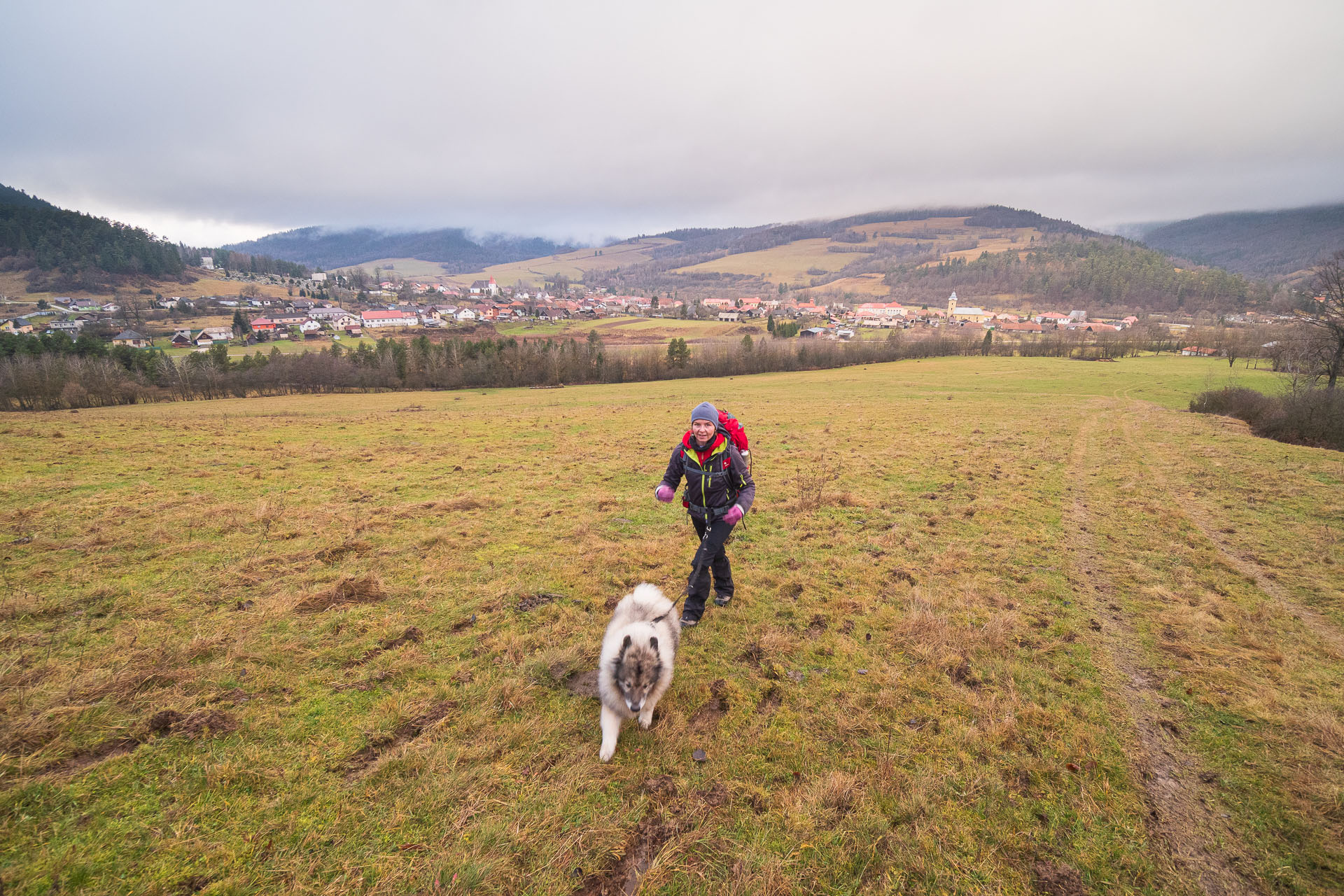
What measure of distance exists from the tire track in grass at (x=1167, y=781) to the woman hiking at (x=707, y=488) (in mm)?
4801

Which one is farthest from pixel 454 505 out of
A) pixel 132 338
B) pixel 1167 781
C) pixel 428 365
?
pixel 132 338

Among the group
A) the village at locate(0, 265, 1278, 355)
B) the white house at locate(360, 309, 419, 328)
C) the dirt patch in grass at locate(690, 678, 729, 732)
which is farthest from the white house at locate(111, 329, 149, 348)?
the dirt patch in grass at locate(690, 678, 729, 732)

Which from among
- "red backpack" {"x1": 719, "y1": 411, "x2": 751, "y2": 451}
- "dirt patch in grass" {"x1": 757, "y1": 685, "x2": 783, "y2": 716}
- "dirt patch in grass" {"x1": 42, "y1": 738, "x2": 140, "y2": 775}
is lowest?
"dirt patch in grass" {"x1": 757, "y1": 685, "x2": 783, "y2": 716}

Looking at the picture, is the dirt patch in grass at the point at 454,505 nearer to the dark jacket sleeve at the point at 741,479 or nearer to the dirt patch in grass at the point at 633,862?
the dark jacket sleeve at the point at 741,479

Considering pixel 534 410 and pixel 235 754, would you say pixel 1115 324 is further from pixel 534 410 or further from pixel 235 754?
pixel 235 754

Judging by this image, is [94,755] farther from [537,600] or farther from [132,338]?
[132,338]

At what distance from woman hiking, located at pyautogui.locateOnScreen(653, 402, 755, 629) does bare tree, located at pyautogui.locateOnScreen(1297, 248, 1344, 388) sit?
3821 centimetres

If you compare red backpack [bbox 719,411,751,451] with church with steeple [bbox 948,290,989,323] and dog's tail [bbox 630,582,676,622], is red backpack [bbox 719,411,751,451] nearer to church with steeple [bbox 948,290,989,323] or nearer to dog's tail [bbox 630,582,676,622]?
dog's tail [bbox 630,582,676,622]

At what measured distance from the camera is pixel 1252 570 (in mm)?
9023

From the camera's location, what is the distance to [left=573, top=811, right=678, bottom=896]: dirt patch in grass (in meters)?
3.65

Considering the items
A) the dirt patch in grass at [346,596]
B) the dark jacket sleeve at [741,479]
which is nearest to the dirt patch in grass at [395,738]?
the dirt patch in grass at [346,596]

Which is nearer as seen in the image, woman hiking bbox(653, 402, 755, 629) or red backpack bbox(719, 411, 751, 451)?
woman hiking bbox(653, 402, 755, 629)

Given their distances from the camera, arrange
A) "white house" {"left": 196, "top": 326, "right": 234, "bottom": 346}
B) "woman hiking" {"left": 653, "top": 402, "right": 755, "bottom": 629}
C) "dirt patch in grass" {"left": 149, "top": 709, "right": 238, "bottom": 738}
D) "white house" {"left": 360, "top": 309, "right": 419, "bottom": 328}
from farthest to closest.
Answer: "white house" {"left": 360, "top": 309, "right": 419, "bottom": 328} → "white house" {"left": 196, "top": 326, "right": 234, "bottom": 346} → "woman hiking" {"left": 653, "top": 402, "right": 755, "bottom": 629} → "dirt patch in grass" {"left": 149, "top": 709, "right": 238, "bottom": 738}

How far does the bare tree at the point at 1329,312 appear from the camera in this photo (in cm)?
2523
